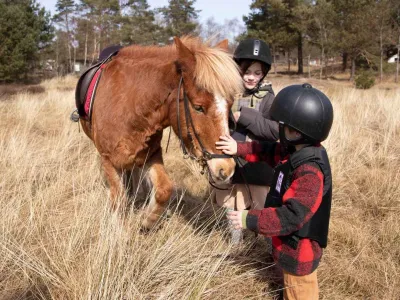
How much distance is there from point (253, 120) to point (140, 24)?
3144 centimetres

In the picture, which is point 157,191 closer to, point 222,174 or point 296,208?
point 222,174

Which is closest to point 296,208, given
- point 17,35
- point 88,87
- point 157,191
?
point 157,191

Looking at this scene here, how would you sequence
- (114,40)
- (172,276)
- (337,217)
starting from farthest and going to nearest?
(114,40), (337,217), (172,276)

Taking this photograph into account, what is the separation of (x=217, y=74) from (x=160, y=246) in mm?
1325

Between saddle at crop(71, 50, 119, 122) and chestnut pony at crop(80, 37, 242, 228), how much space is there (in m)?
0.10

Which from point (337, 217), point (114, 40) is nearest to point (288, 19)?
point (114, 40)

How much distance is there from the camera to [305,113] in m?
1.88

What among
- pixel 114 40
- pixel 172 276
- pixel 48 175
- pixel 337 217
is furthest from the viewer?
pixel 114 40

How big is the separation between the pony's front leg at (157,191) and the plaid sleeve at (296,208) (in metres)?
1.33

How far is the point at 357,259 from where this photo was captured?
109 inches

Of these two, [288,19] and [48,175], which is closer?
[48,175]

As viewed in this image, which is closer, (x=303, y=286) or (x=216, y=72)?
(x=303, y=286)

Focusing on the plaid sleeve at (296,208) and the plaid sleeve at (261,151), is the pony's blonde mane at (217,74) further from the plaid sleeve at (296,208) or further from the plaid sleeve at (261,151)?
the plaid sleeve at (296,208)

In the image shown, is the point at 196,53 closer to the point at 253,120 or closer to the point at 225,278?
the point at 253,120
